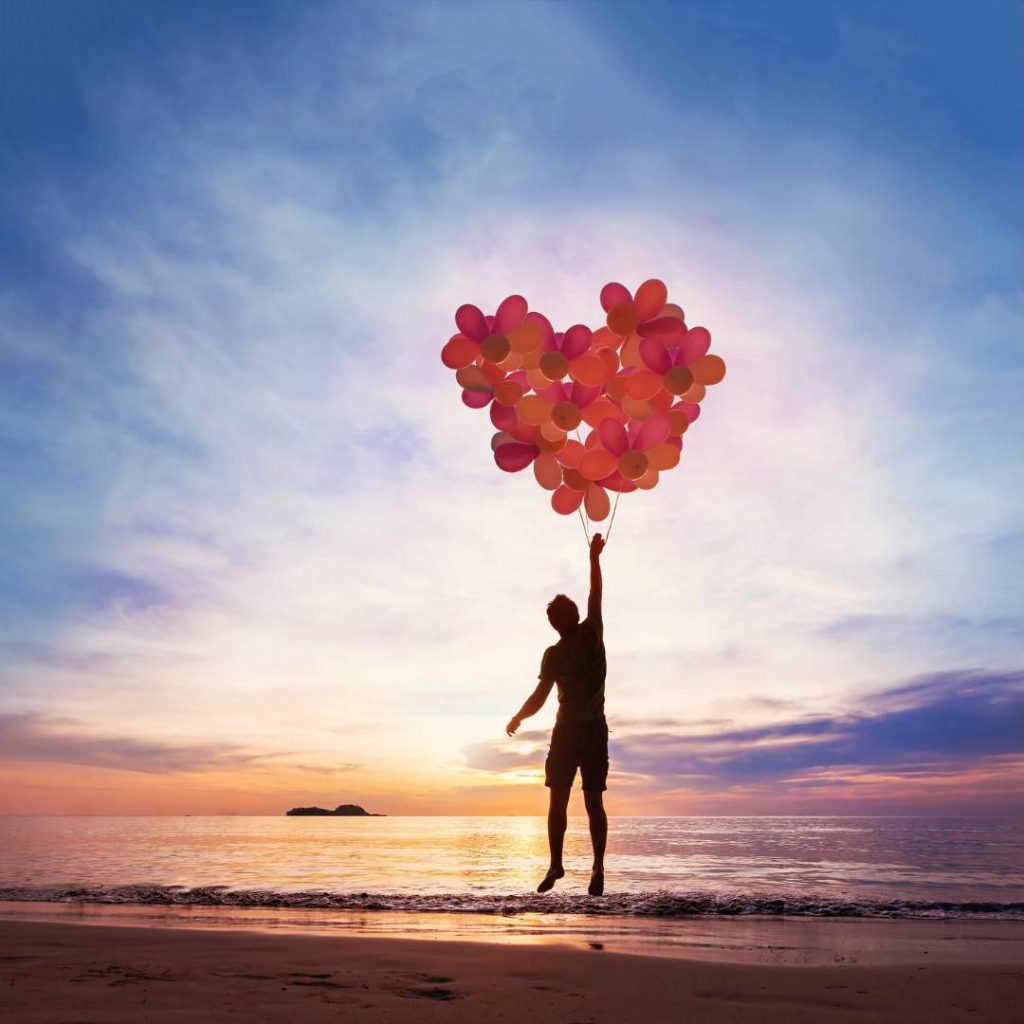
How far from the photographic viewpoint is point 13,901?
1833cm

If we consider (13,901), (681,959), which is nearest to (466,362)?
(681,959)

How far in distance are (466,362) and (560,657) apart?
225 centimetres

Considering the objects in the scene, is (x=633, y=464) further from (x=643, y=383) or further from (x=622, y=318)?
(x=622, y=318)

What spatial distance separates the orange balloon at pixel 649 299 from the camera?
5.88 m

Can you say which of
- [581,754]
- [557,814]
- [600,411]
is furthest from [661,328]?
[557,814]

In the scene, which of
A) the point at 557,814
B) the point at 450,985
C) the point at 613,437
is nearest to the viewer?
the point at 557,814

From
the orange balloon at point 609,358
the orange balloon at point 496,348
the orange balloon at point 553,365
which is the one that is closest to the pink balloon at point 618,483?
the orange balloon at point 609,358

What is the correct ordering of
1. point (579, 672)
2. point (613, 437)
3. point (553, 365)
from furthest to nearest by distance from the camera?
point (613, 437) → point (553, 365) → point (579, 672)

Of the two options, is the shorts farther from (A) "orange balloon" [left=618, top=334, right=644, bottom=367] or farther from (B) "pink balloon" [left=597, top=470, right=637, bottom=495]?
(A) "orange balloon" [left=618, top=334, right=644, bottom=367]

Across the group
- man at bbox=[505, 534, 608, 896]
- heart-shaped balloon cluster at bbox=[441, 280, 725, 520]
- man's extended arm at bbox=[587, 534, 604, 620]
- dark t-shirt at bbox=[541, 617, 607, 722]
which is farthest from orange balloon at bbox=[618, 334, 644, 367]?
dark t-shirt at bbox=[541, 617, 607, 722]

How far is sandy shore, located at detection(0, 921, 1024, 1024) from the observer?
7184 millimetres

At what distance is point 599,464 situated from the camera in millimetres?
6004

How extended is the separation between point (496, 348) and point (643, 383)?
3.40 feet

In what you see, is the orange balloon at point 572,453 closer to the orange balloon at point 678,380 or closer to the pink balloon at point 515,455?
the pink balloon at point 515,455
